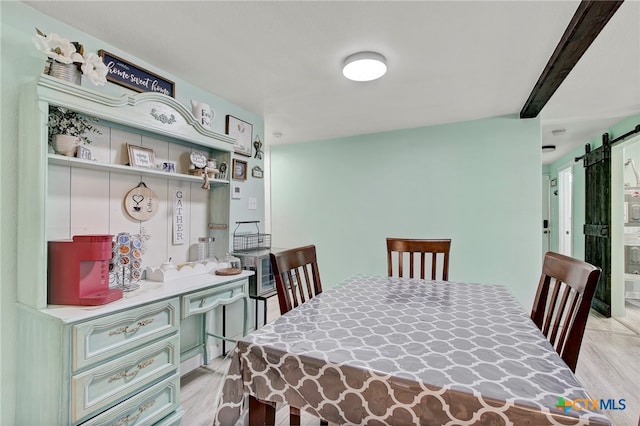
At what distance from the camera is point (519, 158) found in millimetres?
3201

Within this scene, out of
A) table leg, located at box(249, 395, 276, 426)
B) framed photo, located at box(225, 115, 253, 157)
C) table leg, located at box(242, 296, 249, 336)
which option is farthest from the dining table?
framed photo, located at box(225, 115, 253, 157)

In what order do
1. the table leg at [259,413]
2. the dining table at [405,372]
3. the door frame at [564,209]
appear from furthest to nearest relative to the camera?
the door frame at [564,209] → the table leg at [259,413] → the dining table at [405,372]

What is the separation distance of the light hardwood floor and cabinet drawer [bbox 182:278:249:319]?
617mm

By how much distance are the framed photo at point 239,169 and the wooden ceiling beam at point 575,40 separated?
2554 millimetres

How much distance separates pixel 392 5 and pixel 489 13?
1.73ft

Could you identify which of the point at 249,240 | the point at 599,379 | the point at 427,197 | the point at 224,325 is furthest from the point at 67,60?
the point at 599,379

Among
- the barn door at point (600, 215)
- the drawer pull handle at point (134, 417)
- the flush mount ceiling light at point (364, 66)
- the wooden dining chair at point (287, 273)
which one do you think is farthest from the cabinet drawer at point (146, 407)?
the barn door at point (600, 215)

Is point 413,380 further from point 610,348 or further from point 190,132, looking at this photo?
point 610,348

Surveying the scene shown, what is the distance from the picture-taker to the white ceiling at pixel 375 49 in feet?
5.08

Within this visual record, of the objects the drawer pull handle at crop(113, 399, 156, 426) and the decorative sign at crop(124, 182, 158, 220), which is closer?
the drawer pull handle at crop(113, 399, 156, 426)

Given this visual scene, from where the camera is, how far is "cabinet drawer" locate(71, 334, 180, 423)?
1.31 meters

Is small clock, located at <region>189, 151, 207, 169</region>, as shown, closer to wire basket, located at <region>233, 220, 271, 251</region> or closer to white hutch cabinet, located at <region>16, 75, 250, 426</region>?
white hutch cabinet, located at <region>16, 75, 250, 426</region>

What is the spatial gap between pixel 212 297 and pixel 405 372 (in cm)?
156

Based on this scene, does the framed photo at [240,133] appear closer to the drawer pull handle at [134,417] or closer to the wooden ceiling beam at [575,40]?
the drawer pull handle at [134,417]
